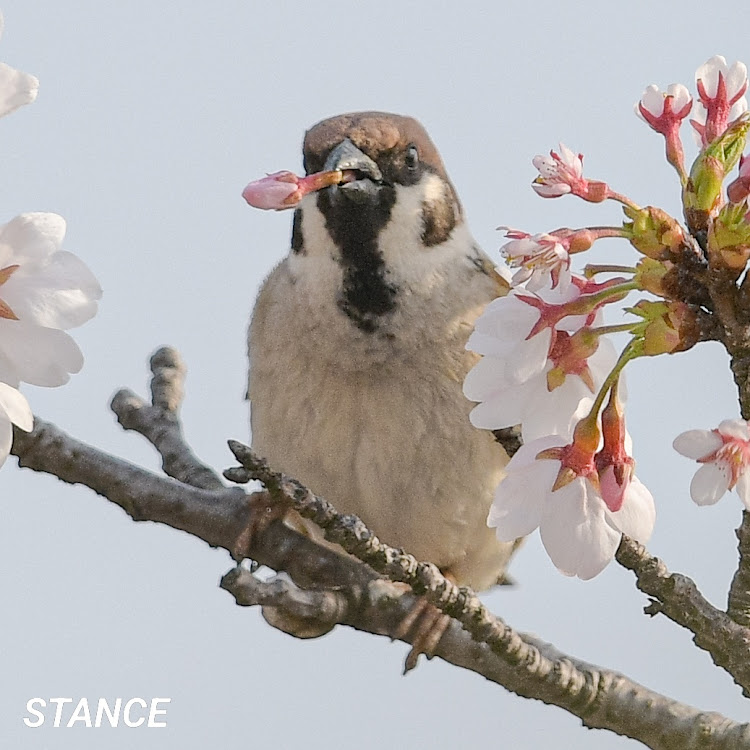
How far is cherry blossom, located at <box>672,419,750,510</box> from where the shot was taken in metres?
1.06

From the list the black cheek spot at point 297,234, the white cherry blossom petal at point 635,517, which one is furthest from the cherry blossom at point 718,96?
the black cheek spot at point 297,234

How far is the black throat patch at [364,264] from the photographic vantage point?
2.47 m

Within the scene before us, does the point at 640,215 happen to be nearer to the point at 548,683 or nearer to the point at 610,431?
the point at 610,431

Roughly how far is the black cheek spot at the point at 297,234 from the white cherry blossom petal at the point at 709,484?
1.59 metres

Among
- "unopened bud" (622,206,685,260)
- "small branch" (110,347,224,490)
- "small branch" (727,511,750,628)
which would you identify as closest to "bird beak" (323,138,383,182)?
"small branch" (110,347,224,490)

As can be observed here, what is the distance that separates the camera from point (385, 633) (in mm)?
2086

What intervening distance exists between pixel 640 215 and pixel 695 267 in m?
0.07

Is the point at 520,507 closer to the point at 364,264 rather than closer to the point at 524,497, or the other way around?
the point at 524,497

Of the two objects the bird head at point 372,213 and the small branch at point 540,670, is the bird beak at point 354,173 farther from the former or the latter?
the small branch at point 540,670

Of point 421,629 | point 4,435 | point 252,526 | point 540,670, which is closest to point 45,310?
point 4,435

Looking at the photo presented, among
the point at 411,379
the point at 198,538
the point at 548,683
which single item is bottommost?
the point at 548,683

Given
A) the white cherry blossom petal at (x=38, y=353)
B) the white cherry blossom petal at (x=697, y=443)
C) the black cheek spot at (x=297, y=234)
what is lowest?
the white cherry blossom petal at (x=697, y=443)

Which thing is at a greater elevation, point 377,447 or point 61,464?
point 377,447

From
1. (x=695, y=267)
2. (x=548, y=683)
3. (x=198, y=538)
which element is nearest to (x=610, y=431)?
(x=695, y=267)
